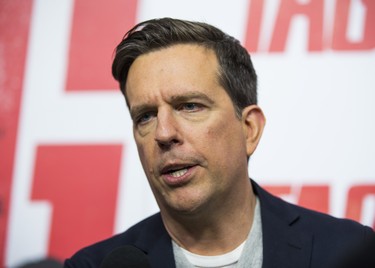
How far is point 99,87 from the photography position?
221cm

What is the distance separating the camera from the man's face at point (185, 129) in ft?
4.33

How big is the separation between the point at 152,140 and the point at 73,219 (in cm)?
92

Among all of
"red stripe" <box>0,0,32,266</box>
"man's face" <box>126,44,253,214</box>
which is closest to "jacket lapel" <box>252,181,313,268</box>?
"man's face" <box>126,44,253,214</box>

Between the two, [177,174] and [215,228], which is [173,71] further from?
[215,228]

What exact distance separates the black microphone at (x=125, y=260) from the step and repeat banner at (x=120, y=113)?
36.6 inches

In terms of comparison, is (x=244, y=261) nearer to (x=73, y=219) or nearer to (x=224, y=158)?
(x=224, y=158)

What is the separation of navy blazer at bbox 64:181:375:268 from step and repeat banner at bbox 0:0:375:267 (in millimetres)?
505

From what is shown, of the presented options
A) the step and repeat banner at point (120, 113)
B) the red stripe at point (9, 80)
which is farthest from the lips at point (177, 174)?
the red stripe at point (9, 80)

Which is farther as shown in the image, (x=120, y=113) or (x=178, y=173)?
(x=120, y=113)

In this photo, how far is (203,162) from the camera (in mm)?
1331

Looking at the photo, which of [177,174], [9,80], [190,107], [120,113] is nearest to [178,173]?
[177,174]

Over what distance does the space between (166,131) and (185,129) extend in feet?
0.17

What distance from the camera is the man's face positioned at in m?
1.32

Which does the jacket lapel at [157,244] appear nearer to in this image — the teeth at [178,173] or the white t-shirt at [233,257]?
the white t-shirt at [233,257]
